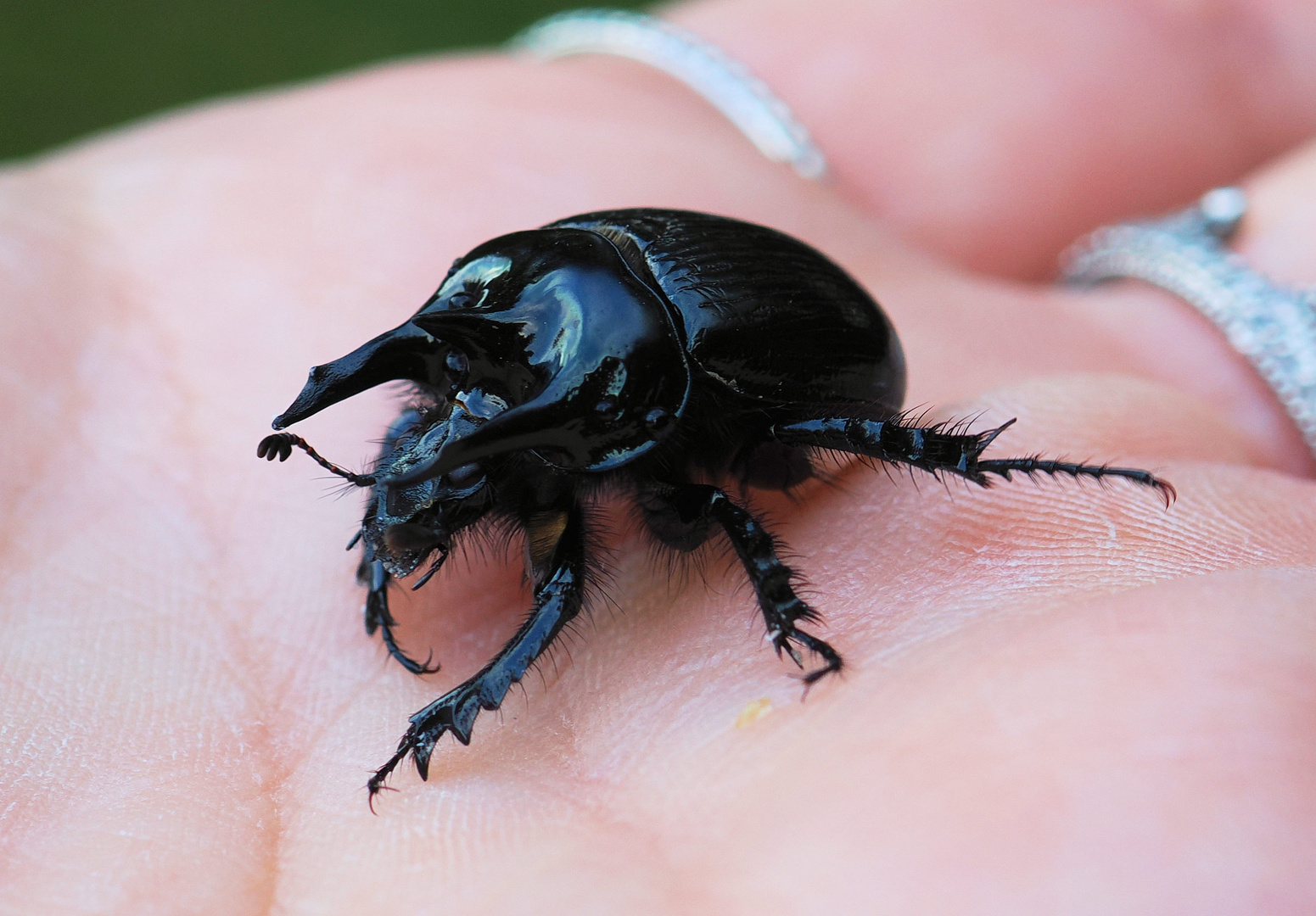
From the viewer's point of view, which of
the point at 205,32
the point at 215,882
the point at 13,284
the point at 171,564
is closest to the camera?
the point at 215,882

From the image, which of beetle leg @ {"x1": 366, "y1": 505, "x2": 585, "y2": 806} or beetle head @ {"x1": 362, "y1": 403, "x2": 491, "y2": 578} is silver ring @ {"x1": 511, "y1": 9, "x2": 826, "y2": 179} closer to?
beetle head @ {"x1": 362, "y1": 403, "x2": 491, "y2": 578}

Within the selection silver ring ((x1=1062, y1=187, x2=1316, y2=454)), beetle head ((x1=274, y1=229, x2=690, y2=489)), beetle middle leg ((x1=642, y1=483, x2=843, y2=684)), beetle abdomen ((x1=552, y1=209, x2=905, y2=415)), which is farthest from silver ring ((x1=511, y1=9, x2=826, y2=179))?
beetle middle leg ((x1=642, y1=483, x2=843, y2=684))

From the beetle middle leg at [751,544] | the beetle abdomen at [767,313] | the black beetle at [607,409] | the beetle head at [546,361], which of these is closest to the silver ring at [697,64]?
the beetle abdomen at [767,313]

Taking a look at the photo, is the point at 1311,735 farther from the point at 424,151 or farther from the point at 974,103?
the point at 974,103

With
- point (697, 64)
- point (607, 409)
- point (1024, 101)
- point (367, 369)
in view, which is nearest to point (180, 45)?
point (697, 64)

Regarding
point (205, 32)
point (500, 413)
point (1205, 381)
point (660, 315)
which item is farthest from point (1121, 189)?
point (205, 32)

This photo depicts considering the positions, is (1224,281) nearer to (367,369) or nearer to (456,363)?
(456,363)
